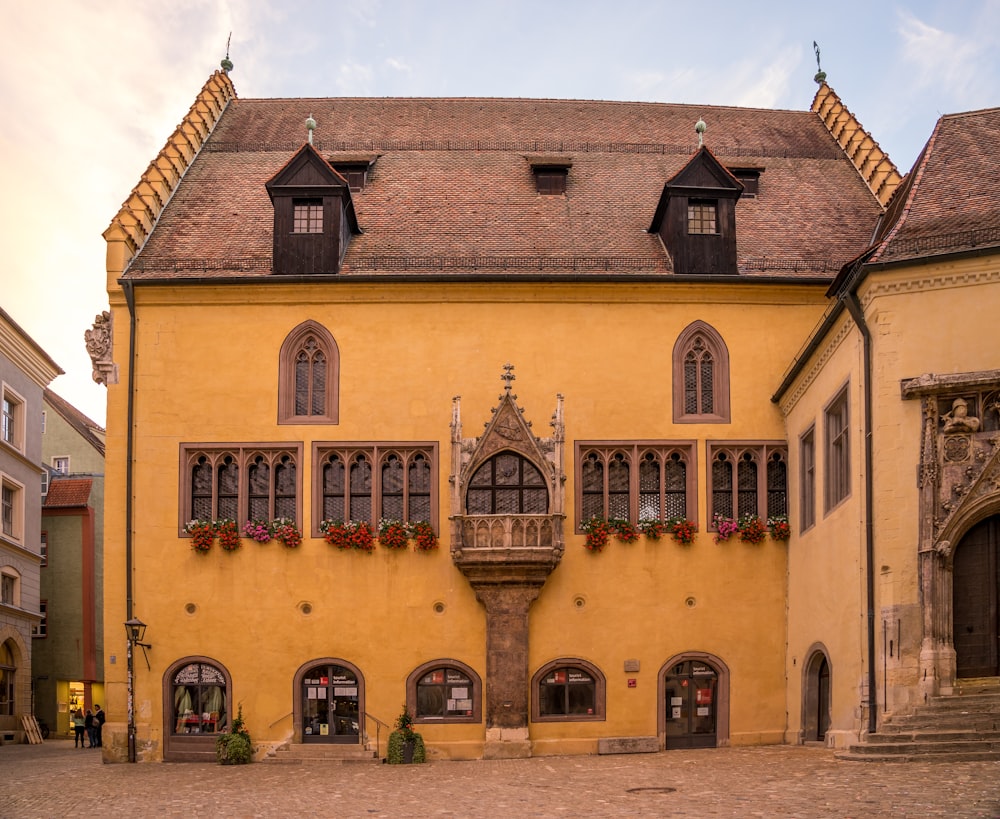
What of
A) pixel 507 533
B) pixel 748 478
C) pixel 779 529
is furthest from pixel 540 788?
pixel 748 478

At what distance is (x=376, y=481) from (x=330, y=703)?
4.66 meters

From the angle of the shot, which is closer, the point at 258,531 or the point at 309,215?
the point at 258,531

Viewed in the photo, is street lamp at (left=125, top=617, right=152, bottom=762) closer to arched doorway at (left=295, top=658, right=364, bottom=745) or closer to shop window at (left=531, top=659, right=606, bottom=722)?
arched doorway at (left=295, top=658, right=364, bottom=745)

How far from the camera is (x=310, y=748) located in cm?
2902

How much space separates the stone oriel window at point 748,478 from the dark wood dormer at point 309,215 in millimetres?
9222

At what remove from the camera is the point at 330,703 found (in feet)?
96.4

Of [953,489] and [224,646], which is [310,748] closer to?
[224,646]

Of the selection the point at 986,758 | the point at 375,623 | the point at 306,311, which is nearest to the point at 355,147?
the point at 306,311

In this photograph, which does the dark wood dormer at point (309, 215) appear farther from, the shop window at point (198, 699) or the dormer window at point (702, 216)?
the shop window at point (198, 699)

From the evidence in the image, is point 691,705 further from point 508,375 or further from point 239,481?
point 239,481

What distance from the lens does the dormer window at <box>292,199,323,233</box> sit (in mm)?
31469

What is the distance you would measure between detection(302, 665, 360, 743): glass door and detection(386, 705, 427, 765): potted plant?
1444 mm

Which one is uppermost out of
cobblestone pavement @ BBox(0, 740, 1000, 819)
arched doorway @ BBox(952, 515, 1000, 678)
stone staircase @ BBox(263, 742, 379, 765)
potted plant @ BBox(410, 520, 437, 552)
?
potted plant @ BBox(410, 520, 437, 552)

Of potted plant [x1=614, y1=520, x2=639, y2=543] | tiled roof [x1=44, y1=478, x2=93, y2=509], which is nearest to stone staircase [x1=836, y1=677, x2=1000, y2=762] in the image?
potted plant [x1=614, y1=520, x2=639, y2=543]
